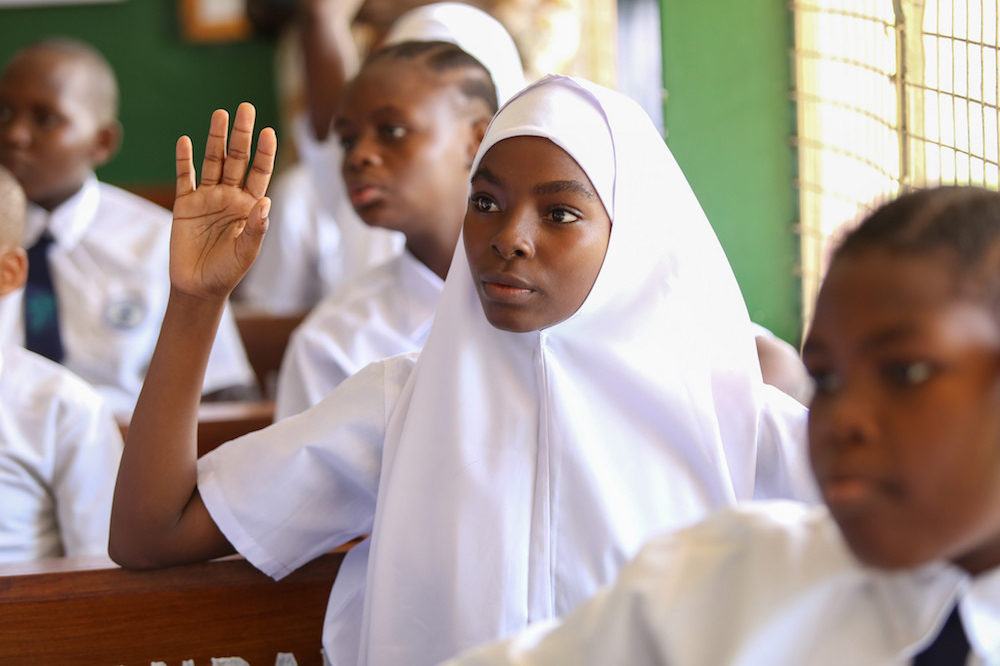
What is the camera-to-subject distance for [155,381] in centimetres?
135

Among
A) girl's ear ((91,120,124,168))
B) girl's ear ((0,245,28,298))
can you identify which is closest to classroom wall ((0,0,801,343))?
girl's ear ((0,245,28,298))

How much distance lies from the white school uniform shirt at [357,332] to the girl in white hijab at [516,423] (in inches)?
22.8

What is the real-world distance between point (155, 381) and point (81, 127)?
159 cm

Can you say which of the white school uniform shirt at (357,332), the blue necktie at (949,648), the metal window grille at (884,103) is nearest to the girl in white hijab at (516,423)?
the metal window grille at (884,103)

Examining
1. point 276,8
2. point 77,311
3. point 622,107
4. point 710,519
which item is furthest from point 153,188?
point 710,519

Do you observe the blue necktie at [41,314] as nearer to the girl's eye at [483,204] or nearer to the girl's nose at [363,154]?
the girl's nose at [363,154]

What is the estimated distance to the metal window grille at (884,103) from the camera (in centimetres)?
143

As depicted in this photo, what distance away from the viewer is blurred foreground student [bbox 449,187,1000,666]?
0.75 meters

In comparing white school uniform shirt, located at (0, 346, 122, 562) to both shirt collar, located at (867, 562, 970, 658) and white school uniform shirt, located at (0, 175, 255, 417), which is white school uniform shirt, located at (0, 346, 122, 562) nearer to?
white school uniform shirt, located at (0, 175, 255, 417)

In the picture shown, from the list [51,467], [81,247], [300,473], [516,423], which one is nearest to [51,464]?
[51,467]

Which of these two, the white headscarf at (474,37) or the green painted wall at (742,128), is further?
the white headscarf at (474,37)

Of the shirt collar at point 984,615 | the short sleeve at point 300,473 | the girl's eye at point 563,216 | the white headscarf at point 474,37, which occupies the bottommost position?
the short sleeve at point 300,473

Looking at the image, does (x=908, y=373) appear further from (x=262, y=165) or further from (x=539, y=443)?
(x=262, y=165)

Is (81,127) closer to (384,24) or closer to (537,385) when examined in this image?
(384,24)
